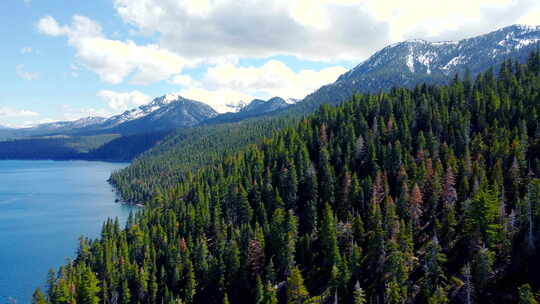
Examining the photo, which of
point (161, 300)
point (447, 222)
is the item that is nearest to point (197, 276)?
point (161, 300)

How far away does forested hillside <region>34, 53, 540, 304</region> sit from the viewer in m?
76.8

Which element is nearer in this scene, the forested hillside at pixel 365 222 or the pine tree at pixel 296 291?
the forested hillside at pixel 365 222

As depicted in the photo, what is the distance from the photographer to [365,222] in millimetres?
99875

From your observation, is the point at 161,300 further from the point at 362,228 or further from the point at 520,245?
the point at 520,245

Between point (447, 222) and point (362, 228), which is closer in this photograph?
point (447, 222)

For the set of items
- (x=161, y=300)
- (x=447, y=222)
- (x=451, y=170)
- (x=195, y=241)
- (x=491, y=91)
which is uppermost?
(x=491, y=91)

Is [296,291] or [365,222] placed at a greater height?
[365,222]

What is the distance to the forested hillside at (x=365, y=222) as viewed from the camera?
7675 cm

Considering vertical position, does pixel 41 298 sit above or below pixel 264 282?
above

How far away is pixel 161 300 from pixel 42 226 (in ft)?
356

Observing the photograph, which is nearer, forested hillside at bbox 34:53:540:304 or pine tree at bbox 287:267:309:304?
forested hillside at bbox 34:53:540:304

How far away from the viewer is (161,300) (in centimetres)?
9444

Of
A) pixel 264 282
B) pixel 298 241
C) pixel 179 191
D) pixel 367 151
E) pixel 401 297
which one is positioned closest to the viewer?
pixel 401 297

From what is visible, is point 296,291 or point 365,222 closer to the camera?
point 296,291
